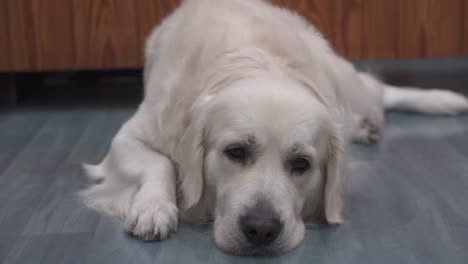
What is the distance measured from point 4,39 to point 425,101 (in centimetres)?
187

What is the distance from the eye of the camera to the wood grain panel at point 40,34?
10.7ft

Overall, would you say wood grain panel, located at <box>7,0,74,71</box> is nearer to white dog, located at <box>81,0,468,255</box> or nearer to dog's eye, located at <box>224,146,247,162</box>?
white dog, located at <box>81,0,468,255</box>

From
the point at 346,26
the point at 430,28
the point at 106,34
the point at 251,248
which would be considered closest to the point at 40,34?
the point at 106,34

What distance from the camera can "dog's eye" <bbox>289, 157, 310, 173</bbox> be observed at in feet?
6.27

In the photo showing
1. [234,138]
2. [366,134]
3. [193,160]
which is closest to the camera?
[234,138]

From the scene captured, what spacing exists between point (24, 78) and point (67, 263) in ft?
7.11

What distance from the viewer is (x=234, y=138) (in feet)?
6.22

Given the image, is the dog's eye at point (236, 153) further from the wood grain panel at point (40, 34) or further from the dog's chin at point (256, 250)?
the wood grain panel at point (40, 34)

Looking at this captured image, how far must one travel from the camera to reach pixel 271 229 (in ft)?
5.89

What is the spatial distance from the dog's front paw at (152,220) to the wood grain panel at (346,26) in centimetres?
166

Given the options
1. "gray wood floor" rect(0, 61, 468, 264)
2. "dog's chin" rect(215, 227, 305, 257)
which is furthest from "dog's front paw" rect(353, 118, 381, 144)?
"dog's chin" rect(215, 227, 305, 257)

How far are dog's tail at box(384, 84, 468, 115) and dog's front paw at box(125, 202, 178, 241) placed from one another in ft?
5.60

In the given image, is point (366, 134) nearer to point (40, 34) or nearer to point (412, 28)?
point (412, 28)

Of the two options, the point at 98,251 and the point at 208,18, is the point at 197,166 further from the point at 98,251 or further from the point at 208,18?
the point at 208,18
